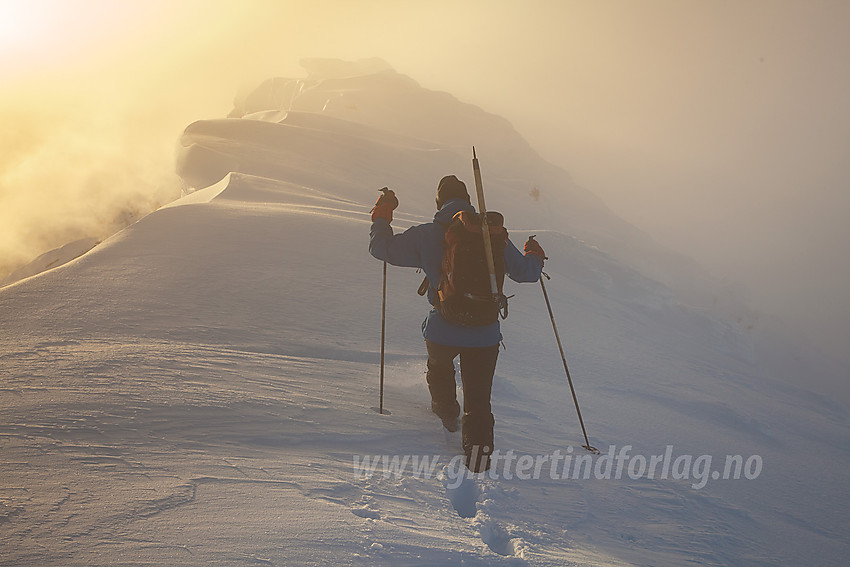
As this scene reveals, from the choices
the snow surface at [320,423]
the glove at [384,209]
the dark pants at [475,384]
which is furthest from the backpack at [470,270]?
the snow surface at [320,423]

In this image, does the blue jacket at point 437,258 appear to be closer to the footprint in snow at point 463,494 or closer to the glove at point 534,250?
the glove at point 534,250

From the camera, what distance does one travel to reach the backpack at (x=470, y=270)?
3238 millimetres

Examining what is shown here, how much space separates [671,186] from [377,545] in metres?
150

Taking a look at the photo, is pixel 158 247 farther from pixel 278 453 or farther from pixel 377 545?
pixel 377 545

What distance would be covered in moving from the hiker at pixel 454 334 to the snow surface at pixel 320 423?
230mm

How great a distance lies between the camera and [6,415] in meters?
2.78

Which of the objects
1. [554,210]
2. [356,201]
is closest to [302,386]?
[356,201]

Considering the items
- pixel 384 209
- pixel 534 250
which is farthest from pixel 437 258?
pixel 534 250

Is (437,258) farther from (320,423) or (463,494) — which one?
(463,494)

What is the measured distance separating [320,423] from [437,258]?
1429 millimetres

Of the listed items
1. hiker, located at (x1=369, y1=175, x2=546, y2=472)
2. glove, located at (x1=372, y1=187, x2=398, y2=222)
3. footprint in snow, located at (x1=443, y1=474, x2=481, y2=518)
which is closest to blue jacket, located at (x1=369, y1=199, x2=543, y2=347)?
hiker, located at (x1=369, y1=175, x2=546, y2=472)

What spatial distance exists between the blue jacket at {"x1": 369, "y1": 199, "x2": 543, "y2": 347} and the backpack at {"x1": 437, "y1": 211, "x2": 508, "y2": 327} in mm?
126

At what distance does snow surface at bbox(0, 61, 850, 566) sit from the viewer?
220 cm

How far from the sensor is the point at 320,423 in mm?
3439
